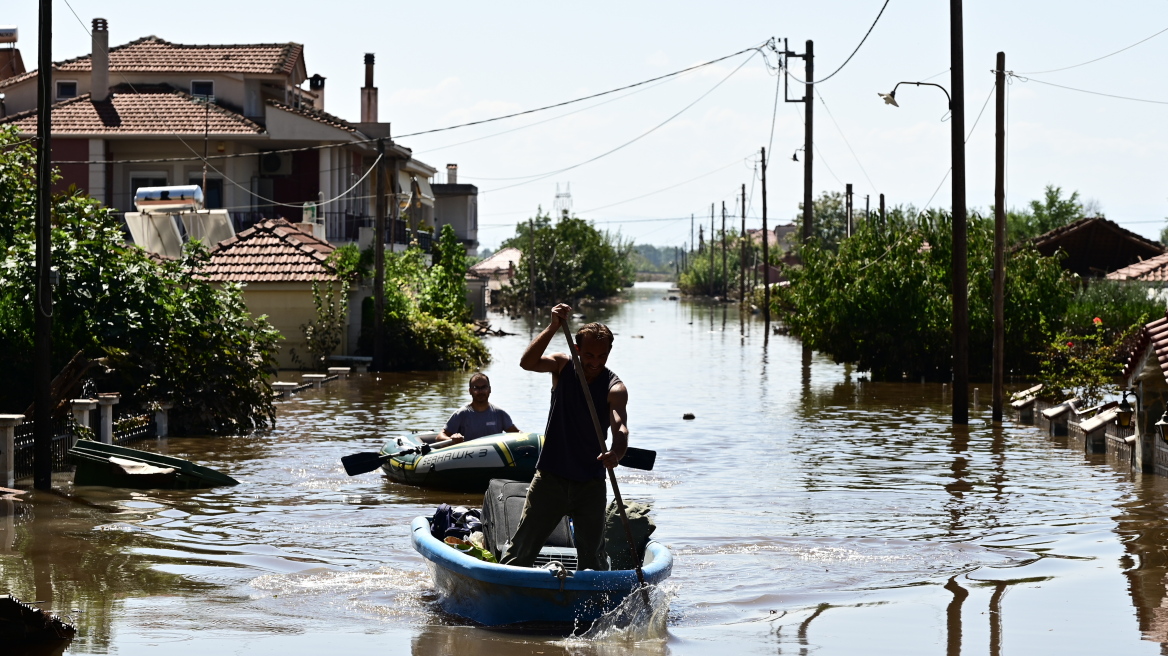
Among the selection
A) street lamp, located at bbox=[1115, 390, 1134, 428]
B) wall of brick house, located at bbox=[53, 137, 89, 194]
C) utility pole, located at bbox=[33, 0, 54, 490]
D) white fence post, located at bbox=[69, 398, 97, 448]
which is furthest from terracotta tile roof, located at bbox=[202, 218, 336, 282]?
street lamp, located at bbox=[1115, 390, 1134, 428]

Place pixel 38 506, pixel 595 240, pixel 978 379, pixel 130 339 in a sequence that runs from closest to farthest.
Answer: pixel 38 506 < pixel 130 339 < pixel 978 379 < pixel 595 240

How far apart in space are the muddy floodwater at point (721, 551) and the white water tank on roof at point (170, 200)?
13.9m

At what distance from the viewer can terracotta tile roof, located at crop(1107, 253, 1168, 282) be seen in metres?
40.5

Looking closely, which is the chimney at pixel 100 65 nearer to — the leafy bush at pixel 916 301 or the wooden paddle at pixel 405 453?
the leafy bush at pixel 916 301

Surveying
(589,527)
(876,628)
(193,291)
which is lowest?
(876,628)

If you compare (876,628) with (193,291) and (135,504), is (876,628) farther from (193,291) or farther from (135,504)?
(193,291)

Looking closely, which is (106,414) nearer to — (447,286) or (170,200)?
(170,200)

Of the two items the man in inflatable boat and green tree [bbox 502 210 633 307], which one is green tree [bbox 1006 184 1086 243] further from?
the man in inflatable boat

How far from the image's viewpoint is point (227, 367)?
22.0m

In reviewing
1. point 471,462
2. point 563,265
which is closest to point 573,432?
point 471,462

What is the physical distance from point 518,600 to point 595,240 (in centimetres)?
10135

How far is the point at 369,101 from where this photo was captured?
184 feet

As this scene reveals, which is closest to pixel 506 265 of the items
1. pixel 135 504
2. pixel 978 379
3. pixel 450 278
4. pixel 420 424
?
pixel 450 278

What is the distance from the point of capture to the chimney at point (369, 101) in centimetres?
5586
